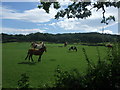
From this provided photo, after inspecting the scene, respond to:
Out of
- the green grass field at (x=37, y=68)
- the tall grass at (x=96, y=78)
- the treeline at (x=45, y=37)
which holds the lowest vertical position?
the green grass field at (x=37, y=68)

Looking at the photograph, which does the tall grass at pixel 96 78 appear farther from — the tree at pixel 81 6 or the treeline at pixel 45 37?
the treeline at pixel 45 37

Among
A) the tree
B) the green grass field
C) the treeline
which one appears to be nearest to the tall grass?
the green grass field

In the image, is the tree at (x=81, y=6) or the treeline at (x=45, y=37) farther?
the treeline at (x=45, y=37)

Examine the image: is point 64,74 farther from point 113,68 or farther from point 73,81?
point 113,68

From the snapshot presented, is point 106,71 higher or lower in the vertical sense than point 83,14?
lower

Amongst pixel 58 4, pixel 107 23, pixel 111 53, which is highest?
pixel 58 4

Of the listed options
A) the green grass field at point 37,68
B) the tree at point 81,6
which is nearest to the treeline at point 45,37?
the green grass field at point 37,68

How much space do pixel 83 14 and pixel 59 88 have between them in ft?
26.8

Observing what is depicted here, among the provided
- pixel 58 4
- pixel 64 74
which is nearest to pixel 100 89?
pixel 64 74

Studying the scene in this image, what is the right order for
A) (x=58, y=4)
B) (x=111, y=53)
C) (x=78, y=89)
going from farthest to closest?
(x=58, y=4), (x=111, y=53), (x=78, y=89)

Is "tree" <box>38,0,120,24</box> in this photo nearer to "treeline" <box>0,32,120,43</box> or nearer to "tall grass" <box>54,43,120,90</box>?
"tall grass" <box>54,43,120,90</box>

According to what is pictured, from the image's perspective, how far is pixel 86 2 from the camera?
12453 mm

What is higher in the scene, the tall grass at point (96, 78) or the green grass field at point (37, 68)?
the tall grass at point (96, 78)

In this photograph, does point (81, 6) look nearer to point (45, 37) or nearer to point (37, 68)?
point (37, 68)
